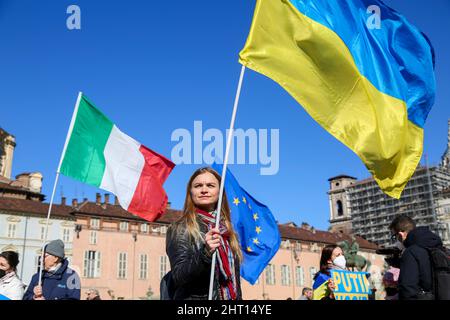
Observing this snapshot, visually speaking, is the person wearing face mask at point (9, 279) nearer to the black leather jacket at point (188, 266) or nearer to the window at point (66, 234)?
the black leather jacket at point (188, 266)

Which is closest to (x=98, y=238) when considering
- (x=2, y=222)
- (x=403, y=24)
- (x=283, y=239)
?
(x=2, y=222)

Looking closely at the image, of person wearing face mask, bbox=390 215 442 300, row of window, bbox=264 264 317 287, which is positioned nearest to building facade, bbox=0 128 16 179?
row of window, bbox=264 264 317 287

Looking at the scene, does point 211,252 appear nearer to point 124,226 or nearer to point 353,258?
point 353,258

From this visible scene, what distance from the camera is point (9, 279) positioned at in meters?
6.61

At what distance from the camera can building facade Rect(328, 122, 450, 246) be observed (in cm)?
8294

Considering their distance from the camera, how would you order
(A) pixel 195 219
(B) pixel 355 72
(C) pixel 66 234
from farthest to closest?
(C) pixel 66 234 < (B) pixel 355 72 < (A) pixel 195 219

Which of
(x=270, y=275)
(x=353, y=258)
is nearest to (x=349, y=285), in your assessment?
(x=353, y=258)

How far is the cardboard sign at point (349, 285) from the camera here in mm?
6148

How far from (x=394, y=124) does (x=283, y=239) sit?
2733 inches

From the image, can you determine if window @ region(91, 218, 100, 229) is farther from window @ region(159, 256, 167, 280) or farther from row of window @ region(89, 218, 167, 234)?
window @ region(159, 256, 167, 280)

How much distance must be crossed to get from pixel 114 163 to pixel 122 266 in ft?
161

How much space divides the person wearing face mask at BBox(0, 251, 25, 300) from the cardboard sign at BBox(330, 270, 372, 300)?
3.92m

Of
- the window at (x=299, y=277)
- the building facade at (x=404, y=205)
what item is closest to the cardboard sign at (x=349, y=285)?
the window at (x=299, y=277)
